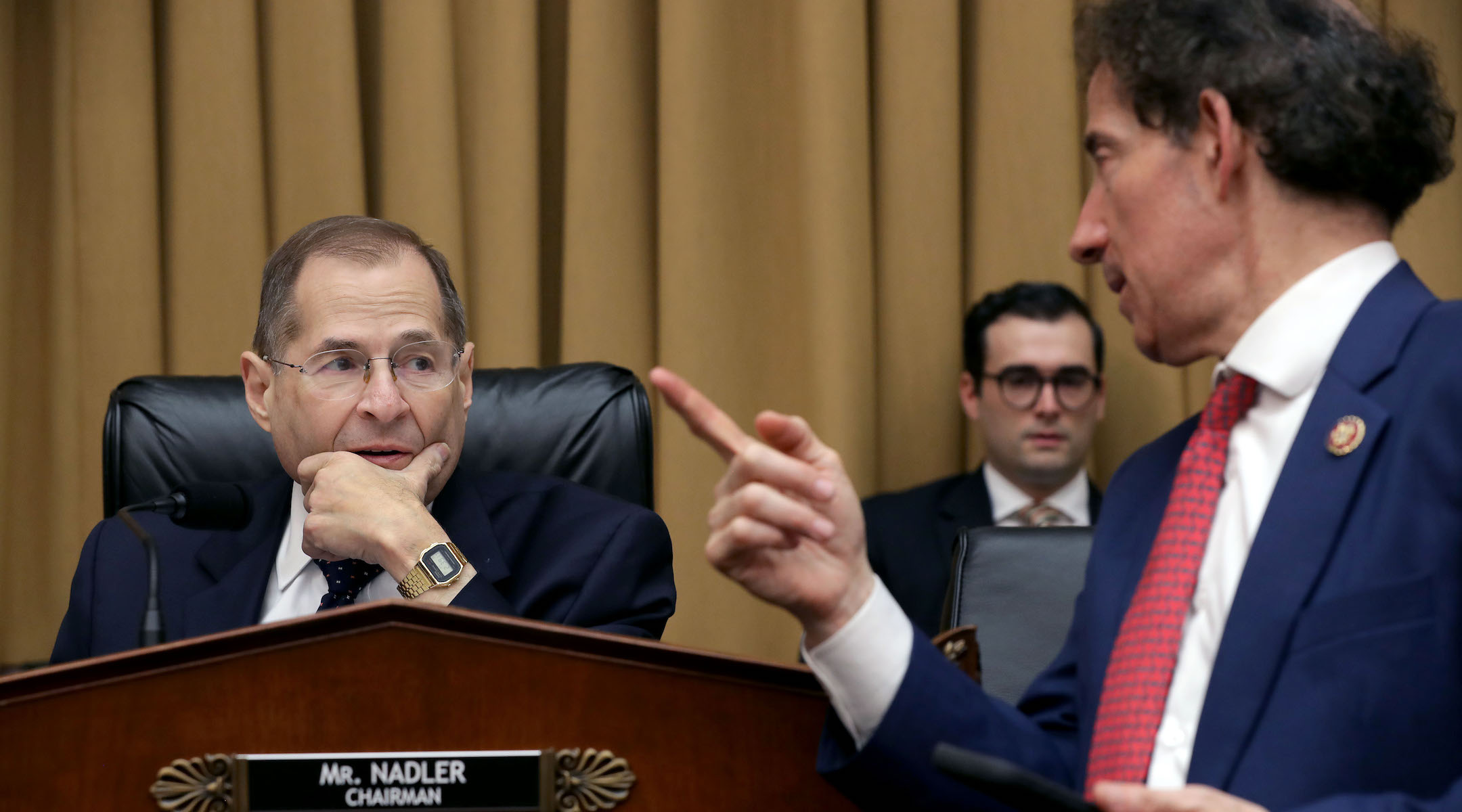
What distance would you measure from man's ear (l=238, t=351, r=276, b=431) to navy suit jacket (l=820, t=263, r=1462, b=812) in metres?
1.08

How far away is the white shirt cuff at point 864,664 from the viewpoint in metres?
1.01

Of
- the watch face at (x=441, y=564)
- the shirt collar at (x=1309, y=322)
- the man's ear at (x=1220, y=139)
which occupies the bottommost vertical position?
the watch face at (x=441, y=564)

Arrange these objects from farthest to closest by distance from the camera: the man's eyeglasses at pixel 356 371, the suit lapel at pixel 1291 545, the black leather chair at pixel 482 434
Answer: the black leather chair at pixel 482 434
the man's eyeglasses at pixel 356 371
the suit lapel at pixel 1291 545

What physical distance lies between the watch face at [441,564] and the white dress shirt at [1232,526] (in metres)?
0.58

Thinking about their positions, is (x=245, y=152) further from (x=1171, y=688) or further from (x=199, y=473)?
(x=1171, y=688)

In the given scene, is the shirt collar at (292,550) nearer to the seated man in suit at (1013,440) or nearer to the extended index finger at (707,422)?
the extended index finger at (707,422)

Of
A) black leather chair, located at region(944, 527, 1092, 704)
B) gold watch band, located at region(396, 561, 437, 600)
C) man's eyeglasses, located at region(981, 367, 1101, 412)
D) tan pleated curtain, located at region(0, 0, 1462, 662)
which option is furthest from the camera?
man's eyeglasses, located at region(981, 367, 1101, 412)

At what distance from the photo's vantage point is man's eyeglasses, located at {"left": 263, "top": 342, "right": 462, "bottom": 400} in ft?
5.50

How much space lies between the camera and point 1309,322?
107cm

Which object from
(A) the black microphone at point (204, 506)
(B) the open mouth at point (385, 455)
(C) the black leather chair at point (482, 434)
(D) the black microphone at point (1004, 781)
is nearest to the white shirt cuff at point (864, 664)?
(D) the black microphone at point (1004, 781)

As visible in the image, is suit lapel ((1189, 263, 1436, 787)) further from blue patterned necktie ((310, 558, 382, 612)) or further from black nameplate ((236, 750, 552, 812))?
blue patterned necktie ((310, 558, 382, 612))

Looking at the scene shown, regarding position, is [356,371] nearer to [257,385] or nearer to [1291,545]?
[257,385]

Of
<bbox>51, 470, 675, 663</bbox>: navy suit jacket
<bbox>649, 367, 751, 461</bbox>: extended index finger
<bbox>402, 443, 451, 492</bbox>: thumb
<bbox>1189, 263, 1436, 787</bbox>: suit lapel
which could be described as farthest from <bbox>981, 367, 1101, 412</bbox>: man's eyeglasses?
<bbox>649, 367, 751, 461</bbox>: extended index finger

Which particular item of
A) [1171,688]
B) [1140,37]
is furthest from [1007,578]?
[1140,37]
